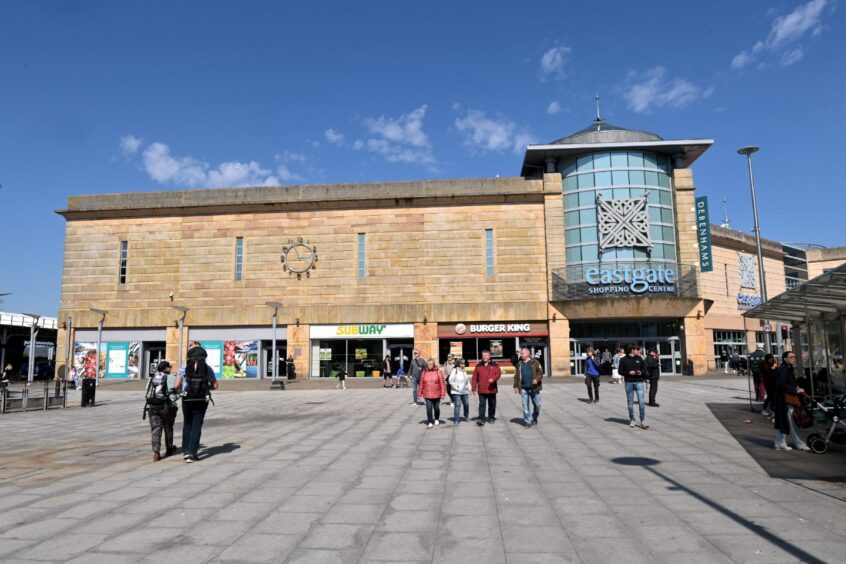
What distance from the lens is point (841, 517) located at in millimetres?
5719

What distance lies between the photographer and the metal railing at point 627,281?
3397 cm

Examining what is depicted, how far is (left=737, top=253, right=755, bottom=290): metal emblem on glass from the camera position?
150 feet

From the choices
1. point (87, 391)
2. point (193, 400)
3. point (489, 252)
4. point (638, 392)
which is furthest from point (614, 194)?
point (193, 400)

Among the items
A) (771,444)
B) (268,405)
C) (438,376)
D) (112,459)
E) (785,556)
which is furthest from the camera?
(268,405)

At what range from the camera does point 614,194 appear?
35.3 meters

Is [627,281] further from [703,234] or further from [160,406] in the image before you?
[160,406]

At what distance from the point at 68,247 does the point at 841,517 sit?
43.3 m

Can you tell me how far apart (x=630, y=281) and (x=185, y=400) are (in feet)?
96.9

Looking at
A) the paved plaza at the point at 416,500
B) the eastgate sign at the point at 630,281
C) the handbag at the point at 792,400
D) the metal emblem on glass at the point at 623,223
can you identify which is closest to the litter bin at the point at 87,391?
the paved plaza at the point at 416,500

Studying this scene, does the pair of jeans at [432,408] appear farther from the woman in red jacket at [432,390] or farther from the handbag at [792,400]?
the handbag at [792,400]

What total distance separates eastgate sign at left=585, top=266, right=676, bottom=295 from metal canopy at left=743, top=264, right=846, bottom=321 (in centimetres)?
1677

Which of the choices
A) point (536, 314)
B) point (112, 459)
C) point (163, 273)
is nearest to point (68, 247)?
point (163, 273)

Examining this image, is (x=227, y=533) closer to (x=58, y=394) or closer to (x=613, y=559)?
(x=613, y=559)

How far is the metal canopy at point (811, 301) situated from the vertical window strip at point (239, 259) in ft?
97.6
